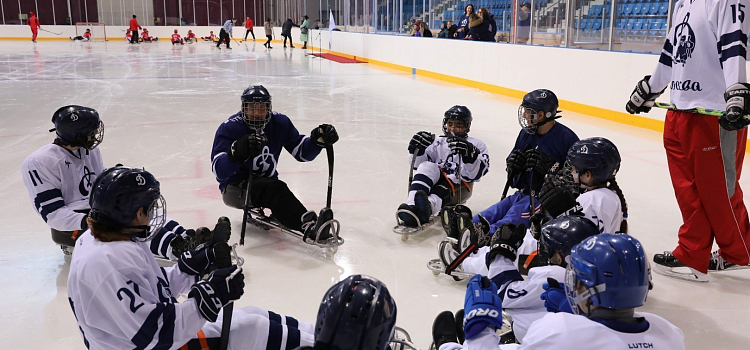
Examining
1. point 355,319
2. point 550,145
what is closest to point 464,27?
point 550,145

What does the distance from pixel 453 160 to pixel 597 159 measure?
159 centimetres

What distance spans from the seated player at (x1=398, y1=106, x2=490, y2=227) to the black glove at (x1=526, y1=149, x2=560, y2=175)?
2.14ft

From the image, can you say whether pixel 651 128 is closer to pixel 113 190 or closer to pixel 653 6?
pixel 653 6

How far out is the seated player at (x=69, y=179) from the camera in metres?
3.27

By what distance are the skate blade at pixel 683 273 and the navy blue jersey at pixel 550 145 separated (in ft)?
2.59

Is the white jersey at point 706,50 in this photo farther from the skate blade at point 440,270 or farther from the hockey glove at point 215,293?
the hockey glove at point 215,293

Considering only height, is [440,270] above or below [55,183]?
below

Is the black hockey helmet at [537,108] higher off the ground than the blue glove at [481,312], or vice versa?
the black hockey helmet at [537,108]

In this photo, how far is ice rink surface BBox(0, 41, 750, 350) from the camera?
310 cm

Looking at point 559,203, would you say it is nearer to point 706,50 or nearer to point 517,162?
point 517,162

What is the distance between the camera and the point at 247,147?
146 inches

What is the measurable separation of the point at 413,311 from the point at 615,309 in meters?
1.58

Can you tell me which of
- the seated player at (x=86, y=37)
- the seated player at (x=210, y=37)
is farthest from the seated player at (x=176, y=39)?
the seated player at (x=86, y=37)

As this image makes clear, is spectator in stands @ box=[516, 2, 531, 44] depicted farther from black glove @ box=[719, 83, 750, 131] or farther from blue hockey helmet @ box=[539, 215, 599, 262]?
blue hockey helmet @ box=[539, 215, 599, 262]
